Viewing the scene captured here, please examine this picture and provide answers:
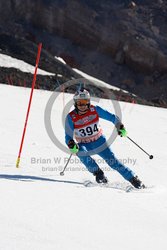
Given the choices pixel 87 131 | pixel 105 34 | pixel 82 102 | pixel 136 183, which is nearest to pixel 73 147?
pixel 87 131

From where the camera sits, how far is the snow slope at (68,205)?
396 cm

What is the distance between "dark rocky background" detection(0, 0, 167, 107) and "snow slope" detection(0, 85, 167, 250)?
28317mm

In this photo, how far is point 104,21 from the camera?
140ft

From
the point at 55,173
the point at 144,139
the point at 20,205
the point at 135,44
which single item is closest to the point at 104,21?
the point at 135,44

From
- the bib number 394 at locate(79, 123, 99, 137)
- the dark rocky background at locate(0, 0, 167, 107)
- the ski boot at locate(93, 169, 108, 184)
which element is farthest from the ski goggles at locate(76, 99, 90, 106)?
the dark rocky background at locate(0, 0, 167, 107)

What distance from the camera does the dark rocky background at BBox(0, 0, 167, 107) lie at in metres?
40.5

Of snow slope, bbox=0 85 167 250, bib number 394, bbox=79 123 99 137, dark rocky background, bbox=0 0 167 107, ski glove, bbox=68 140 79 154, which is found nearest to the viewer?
snow slope, bbox=0 85 167 250

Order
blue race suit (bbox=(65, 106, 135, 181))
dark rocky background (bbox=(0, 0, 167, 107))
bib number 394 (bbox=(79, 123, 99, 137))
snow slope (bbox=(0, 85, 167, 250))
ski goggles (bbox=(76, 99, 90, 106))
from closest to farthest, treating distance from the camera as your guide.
→ snow slope (bbox=(0, 85, 167, 250))
blue race suit (bbox=(65, 106, 135, 181))
ski goggles (bbox=(76, 99, 90, 106))
bib number 394 (bbox=(79, 123, 99, 137))
dark rocky background (bbox=(0, 0, 167, 107))

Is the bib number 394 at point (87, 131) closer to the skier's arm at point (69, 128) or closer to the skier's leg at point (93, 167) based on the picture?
the skier's arm at point (69, 128)

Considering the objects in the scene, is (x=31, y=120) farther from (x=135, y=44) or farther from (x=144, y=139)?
(x=135, y=44)

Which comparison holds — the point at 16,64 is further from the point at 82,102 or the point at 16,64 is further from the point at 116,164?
the point at 116,164

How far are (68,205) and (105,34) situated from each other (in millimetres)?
38793

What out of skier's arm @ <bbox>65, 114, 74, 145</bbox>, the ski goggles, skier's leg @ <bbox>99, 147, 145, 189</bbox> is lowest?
skier's leg @ <bbox>99, 147, 145, 189</bbox>

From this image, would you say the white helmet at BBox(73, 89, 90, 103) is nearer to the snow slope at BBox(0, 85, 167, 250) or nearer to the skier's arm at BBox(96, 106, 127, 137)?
the skier's arm at BBox(96, 106, 127, 137)
